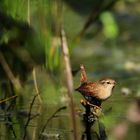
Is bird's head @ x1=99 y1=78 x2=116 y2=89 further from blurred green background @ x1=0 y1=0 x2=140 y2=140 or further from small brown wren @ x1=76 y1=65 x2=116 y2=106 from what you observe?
blurred green background @ x1=0 y1=0 x2=140 y2=140

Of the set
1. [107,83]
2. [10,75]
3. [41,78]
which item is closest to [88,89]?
[107,83]

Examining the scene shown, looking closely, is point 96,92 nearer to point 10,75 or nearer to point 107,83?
point 107,83

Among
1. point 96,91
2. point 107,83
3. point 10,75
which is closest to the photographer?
point 96,91

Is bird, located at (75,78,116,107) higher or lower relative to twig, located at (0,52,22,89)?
lower

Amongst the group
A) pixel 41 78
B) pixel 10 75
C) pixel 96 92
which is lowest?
pixel 96 92

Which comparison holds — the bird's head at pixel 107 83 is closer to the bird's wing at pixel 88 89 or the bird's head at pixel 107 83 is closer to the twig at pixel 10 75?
the bird's wing at pixel 88 89

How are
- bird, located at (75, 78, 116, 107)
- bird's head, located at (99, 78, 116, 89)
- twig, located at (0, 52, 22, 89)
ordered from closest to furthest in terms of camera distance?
bird, located at (75, 78, 116, 107)
bird's head, located at (99, 78, 116, 89)
twig, located at (0, 52, 22, 89)

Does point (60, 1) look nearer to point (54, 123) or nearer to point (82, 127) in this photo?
point (82, 127)

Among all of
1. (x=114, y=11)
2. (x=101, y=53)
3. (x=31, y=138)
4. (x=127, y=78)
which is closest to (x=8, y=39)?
(x=31, y=138)

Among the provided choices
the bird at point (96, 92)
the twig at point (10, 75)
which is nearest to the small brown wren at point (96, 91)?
the bird at point (96, 92)

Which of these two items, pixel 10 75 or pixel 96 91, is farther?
pixel 10 75

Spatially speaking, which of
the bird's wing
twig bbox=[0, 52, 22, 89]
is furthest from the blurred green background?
the bird's wing

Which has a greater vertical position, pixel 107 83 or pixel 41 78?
pixel 41 78
